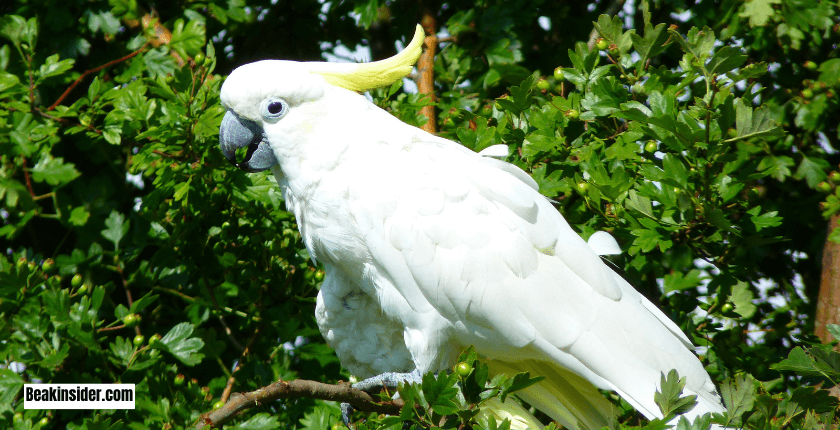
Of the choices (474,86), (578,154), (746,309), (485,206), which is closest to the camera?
(485,206)

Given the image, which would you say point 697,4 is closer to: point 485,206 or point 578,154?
point 578,154

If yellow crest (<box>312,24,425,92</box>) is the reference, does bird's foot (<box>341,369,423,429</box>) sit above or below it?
below

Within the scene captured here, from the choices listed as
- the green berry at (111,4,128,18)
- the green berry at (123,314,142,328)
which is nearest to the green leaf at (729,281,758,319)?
the green berry at (123,314,142,328)

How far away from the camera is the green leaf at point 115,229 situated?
93.5 inches

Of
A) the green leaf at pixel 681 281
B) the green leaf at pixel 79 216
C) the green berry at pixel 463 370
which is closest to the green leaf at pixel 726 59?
the green leaf at pixel 681 281

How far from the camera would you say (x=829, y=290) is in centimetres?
232

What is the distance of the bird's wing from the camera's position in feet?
5.25

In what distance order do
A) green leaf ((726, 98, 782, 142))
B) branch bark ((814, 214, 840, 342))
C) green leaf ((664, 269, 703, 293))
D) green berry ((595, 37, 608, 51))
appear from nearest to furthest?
green leaf ((726, 98, 782, 142))
green berry ((595, 37, 608, 51))
green leaf ((664, 269, 703, 293))
branch bark ((814, 214, 840, 342))

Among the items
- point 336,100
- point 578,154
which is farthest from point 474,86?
point 336,100

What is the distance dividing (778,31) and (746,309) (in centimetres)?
89

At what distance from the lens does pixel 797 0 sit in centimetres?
223

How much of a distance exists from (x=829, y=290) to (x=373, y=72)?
164 cm

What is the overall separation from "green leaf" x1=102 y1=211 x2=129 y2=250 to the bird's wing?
1.10 meters

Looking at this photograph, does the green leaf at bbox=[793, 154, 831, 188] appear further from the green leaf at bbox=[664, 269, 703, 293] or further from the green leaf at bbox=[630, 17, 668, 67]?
the green leaf at bbox=[630, 17, 668, 67]
